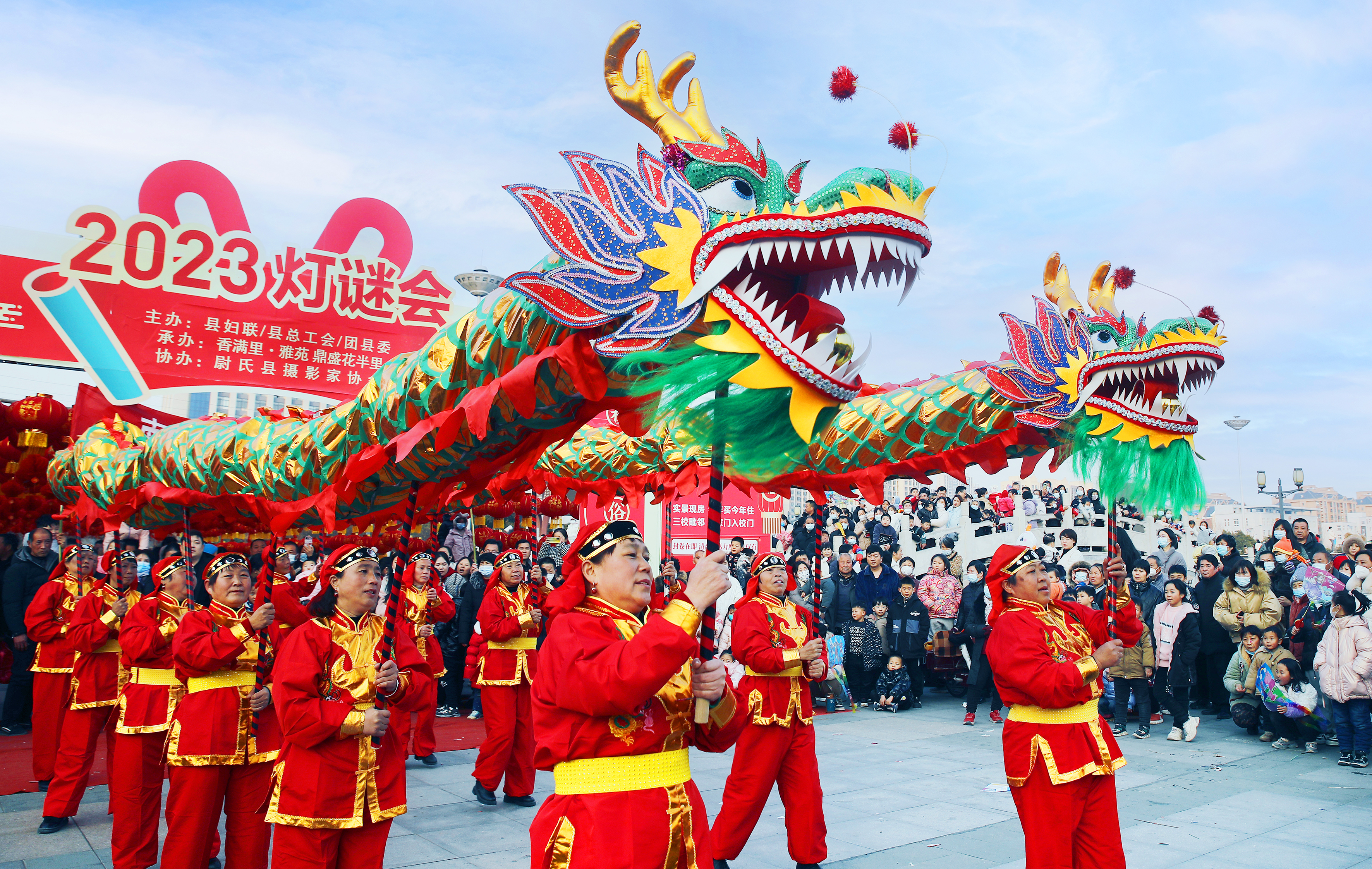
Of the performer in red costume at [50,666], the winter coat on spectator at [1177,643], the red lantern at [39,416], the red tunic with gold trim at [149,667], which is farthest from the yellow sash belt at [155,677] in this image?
the winter coat on spectator at [1177,643]

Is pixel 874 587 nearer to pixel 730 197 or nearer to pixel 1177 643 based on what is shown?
Result: pixel 1177 643

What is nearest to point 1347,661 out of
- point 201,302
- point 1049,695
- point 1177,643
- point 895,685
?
point 1177,643

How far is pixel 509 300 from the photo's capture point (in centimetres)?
342

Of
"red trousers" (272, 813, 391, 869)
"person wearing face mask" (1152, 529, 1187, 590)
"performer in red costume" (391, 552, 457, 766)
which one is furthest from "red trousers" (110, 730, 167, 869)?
"person wearing face mask" (1152, 529, 1187, 590)

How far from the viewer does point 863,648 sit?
32.4 feet

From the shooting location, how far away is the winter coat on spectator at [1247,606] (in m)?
8.27

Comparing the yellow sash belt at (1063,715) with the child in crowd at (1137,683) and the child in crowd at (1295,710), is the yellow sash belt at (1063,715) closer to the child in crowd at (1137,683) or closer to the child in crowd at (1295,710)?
the child in crowd at (1137,683)

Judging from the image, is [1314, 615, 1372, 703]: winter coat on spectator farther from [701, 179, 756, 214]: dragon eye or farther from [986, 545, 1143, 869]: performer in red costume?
[701, 179, 756, 214]: dragon eye

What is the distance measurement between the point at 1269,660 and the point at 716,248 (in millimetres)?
7163

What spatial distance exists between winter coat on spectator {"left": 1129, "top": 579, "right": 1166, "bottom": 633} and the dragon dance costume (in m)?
5.87

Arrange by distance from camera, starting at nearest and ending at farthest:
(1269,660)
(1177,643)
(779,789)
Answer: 1. (779,789)
2. (1269,660)
3. (1177,643)

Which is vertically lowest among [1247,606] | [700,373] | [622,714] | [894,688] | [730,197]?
[894,688]

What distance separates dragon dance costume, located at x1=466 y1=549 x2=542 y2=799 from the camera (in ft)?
19.4

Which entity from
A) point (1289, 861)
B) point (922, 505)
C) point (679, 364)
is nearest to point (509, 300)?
point (679, 364)
